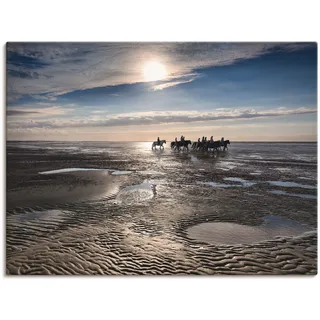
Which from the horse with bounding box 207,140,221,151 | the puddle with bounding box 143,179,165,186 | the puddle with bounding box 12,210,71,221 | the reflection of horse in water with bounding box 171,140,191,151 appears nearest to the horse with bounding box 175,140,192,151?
the reflection of horse in water with bounding box 171,140,191,151

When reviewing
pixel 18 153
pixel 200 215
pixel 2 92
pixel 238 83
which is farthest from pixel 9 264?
pixel 238 83

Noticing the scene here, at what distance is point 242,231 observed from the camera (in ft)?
12.4

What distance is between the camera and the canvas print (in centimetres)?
368

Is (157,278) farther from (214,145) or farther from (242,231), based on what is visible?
(214,145)

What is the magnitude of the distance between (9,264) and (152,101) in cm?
349

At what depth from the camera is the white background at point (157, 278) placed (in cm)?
370

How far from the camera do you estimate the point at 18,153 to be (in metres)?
3.97

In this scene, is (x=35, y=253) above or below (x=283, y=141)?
below

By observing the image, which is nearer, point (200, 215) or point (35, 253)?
point (35, 253)

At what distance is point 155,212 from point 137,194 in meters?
0.46
